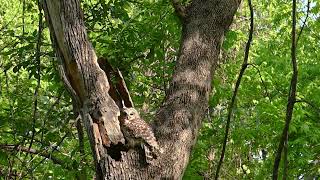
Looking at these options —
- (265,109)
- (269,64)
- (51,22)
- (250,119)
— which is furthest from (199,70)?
(269,64)

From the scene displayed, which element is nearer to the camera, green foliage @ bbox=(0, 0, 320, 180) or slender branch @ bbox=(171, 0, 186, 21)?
slender branch @ bbox=(171, 0, 186, 21)

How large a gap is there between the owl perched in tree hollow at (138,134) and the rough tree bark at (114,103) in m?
0.03

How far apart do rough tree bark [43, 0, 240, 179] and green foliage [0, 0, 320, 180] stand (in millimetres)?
631

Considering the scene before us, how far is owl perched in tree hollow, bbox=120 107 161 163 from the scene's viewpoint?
2.30 m

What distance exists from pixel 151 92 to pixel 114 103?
3007 mm

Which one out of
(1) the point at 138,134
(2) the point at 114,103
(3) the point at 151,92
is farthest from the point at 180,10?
(3) the point at 151,92

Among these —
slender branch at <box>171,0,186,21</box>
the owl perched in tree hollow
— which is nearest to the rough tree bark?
the owl perched in tree hollow

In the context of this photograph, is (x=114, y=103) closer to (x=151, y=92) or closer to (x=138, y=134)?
(x=138, y=134)

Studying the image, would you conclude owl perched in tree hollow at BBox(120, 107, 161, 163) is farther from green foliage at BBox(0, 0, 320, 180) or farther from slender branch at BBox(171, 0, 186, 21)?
green foliage at BBox(0, 0, 320, 180)

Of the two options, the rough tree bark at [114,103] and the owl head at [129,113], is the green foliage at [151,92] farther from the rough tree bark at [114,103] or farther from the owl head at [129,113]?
the owl head at [129,113]

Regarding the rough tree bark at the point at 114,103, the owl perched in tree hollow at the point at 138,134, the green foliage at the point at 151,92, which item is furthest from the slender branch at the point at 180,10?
the owl perched in tree hollow at the point at 138,134

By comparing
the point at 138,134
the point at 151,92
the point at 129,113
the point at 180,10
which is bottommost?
the point at 138,134

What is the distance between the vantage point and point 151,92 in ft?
17.8

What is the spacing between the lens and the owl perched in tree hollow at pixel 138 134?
230 centimetres
